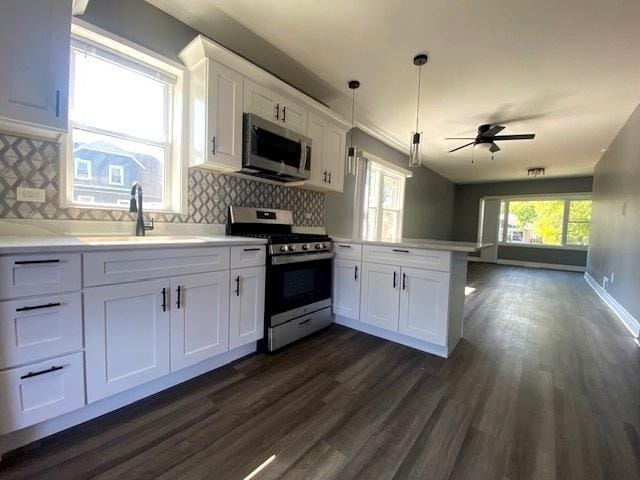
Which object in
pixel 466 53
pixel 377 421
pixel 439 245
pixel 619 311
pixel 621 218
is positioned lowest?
pixel 377 421

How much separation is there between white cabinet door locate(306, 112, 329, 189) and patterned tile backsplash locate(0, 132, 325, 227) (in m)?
0.37

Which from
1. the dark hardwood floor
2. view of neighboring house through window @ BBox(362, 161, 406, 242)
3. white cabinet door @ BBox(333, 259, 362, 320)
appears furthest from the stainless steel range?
view of neighboring house through window @ BBox(362, 161, 406, 242)

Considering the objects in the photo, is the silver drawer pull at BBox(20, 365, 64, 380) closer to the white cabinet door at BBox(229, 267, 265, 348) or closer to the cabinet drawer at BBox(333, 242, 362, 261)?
the white cabinet door at BBox(229, 267, 265, 348)

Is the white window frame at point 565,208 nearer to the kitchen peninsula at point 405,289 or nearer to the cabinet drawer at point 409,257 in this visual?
the kitchen peninsula at point 405,289

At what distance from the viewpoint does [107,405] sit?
1.56m

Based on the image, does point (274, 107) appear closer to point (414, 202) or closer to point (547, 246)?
point (414, 202)

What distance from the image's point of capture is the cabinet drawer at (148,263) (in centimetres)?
142

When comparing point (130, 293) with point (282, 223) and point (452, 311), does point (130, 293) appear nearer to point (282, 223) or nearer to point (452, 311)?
point (282, 223)

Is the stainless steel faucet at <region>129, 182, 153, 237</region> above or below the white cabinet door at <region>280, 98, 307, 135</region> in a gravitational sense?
below

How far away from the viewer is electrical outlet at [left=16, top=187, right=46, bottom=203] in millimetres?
1598

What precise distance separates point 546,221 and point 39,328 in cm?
1082

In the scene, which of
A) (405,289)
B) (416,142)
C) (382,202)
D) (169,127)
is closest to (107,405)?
(169,127)

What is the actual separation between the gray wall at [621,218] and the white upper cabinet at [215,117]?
4.58 m

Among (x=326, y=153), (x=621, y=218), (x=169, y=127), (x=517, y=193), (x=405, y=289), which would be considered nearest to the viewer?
(x=169, y=127)
